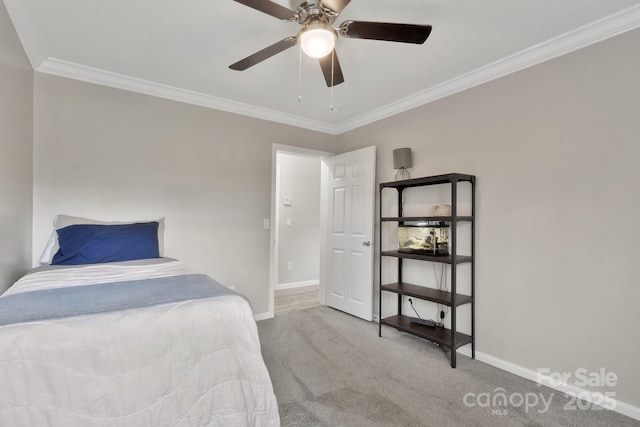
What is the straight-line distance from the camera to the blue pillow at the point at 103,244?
7.69ft

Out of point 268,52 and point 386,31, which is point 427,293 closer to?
point 386,31

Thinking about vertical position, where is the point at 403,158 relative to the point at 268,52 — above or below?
below

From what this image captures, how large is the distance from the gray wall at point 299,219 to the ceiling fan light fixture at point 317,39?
3540 mm

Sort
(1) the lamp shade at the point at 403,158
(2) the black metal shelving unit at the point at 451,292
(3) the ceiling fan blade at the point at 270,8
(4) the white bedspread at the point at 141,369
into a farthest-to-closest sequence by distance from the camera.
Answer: (1) the lamp shade at the point at 403,158 → (2) the black metal shelving unit at the point at 451,292 → (3) the ceiling fan blade at the point at 270,8 → (4) the white bedspread at the point at 141,369

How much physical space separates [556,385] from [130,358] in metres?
2.68

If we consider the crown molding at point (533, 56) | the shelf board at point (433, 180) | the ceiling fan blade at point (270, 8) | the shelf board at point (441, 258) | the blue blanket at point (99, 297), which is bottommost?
the blue blanket at point (99, 297)

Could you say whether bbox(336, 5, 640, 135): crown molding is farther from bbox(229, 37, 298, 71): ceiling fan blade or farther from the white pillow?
the white pillow

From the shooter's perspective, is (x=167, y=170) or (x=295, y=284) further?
(x=295, y=284)

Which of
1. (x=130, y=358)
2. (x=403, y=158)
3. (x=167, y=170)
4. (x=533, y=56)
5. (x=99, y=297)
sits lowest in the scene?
(x=130, y=358)

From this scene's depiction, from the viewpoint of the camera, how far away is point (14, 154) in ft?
6.74

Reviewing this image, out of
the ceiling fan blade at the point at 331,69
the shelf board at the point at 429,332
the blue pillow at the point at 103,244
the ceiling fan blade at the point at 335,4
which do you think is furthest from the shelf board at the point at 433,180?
the blue pillow at the point at 103,244

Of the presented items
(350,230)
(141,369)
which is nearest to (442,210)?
(350,230)

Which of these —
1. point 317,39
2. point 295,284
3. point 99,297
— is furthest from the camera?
point 295,284

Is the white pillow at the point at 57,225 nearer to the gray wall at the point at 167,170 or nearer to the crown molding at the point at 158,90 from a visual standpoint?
the gray wall at the point at 167,170
